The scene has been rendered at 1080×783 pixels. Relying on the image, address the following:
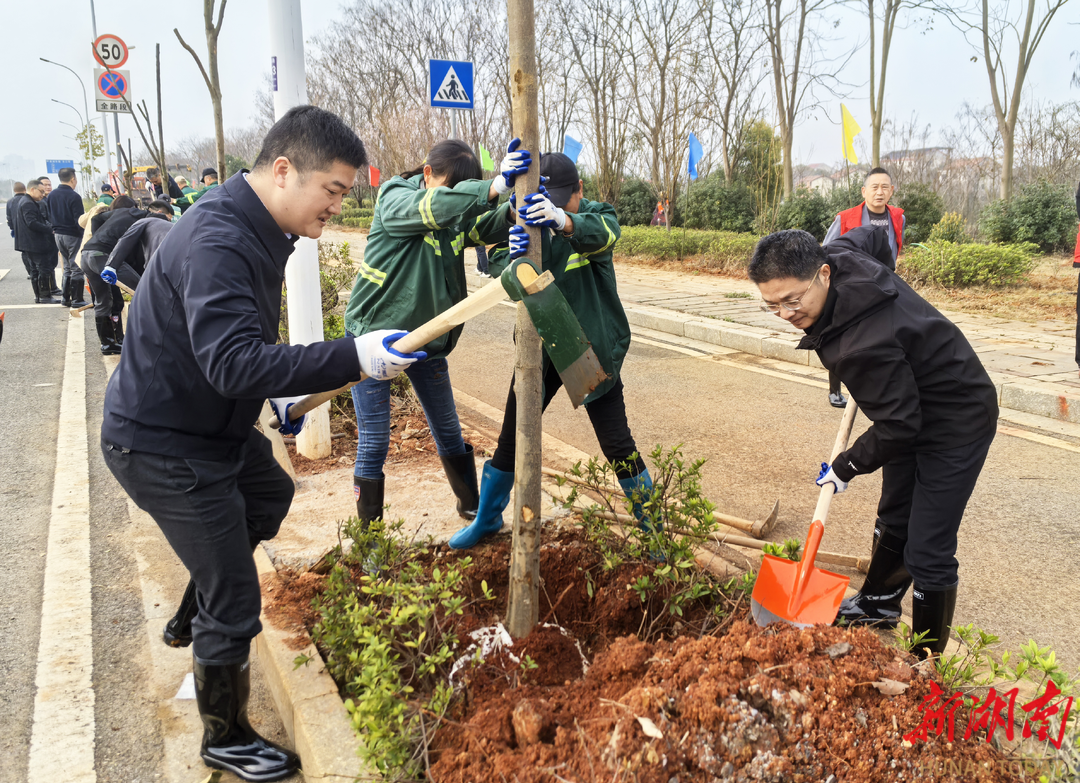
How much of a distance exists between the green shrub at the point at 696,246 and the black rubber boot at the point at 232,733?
13207 millimetres

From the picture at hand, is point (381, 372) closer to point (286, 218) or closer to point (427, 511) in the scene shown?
point (286, 218)

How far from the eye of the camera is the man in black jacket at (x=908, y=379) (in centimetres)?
251

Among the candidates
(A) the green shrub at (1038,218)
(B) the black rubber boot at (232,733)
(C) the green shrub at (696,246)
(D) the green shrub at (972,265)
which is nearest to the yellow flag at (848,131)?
(D) the green shrub at (972,265)

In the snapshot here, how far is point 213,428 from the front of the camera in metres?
2.17

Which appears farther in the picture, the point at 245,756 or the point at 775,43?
the point at 775,43

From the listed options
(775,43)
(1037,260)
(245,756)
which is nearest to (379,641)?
(245,756)

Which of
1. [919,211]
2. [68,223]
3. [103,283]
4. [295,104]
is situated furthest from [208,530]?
[919,211]

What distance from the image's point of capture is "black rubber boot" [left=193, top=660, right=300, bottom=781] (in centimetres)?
224

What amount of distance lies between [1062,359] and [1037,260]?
6.65 m

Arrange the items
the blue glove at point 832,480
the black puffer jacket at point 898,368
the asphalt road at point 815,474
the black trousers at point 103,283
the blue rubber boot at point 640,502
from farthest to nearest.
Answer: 1. the black trousers at point 103,283
2. the asphalt road at point 815,474
3. the blue rubber boot at point 640,502
4. the blue glove at point 832,480
5. the black puffer jacket at point 898,368

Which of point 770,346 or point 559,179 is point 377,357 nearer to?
point 559,179

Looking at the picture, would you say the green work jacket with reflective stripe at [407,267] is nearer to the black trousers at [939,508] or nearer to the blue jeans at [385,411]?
the blue jeans at [385,411]

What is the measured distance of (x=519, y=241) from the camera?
239cm

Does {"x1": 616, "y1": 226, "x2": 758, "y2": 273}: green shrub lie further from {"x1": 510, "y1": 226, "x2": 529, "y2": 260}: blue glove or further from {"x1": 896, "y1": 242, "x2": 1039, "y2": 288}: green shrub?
{"x1": 510, "y1": 226, "x2": 529, "y2": 260}: blue glove
